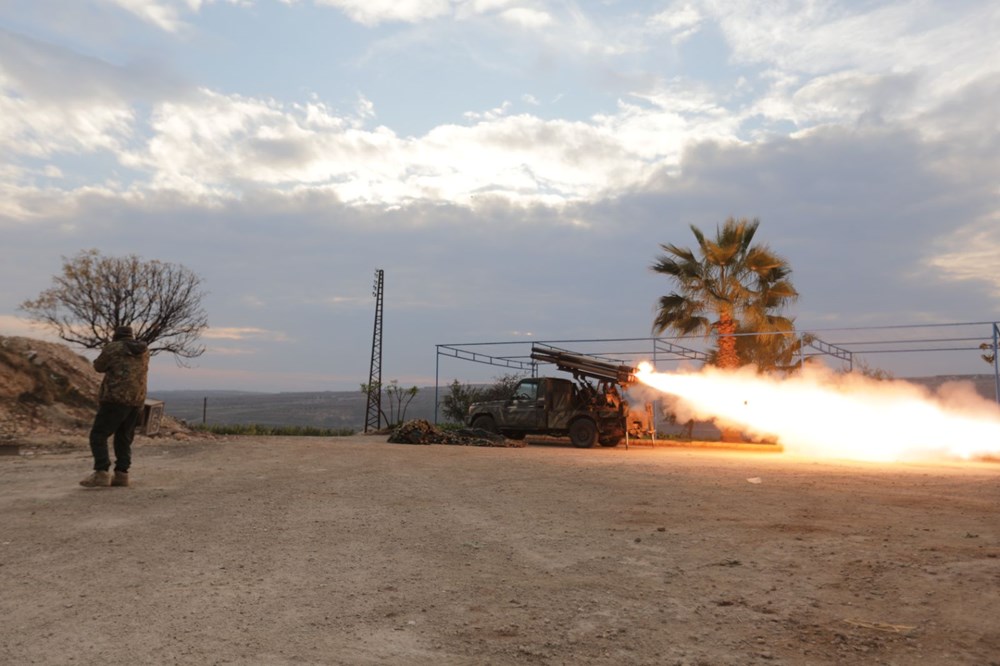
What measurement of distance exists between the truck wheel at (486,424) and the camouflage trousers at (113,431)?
40.6 ft

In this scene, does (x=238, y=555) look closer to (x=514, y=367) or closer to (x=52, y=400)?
(x=52, y=400)

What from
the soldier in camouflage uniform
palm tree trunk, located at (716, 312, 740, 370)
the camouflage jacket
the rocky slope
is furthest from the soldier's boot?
palm tree trunk, located at (716, 312, 740, 370)

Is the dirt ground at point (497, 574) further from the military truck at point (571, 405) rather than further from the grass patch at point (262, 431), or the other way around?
Answer: the grass patch at point (262, 431)

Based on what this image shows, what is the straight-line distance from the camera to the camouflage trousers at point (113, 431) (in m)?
8.98

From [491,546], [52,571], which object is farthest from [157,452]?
[491,546]

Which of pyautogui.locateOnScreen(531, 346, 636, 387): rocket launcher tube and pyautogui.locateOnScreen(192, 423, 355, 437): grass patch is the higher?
pyautogui.locateOnScreen(531, 346, 636, 387): rocket launcher tube

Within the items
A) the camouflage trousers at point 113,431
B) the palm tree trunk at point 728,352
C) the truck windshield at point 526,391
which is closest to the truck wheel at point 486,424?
the truck windshield at point 526,391

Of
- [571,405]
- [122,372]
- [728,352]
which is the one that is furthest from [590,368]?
[122,372]

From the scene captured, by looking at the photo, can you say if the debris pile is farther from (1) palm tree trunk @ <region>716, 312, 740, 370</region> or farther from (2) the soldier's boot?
(2) the soldier's boot

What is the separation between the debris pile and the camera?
63.0 feet

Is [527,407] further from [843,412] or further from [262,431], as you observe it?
[262,431]

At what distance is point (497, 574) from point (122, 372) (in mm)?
6357

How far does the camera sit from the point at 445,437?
63.9 feet

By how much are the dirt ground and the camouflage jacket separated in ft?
4.00
